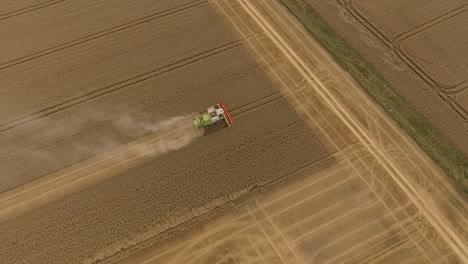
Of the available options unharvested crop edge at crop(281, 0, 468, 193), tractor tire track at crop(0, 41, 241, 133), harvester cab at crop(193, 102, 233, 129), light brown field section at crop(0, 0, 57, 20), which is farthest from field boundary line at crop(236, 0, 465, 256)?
light brown field section at crop(0, 0, 57, 20)

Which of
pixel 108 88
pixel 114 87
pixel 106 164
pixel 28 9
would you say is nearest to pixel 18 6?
pixel 28 9

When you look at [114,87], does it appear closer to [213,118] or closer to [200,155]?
[213,118]

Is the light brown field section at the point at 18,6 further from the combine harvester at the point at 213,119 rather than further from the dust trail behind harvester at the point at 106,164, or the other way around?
the combine harvester at the point at 213,119

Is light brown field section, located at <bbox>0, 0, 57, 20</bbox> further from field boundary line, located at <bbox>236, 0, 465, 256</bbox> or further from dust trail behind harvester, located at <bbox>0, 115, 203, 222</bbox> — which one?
field boundary line, located at <bbox>236, 0, 465, 256</bbox>

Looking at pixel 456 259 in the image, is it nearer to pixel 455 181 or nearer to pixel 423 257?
pixel 423 257

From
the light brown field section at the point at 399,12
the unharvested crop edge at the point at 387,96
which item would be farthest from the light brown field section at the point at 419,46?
the unharvested crop edge at the point at 387,96

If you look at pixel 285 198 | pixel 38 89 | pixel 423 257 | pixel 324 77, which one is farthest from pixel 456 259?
pixel 38 89
